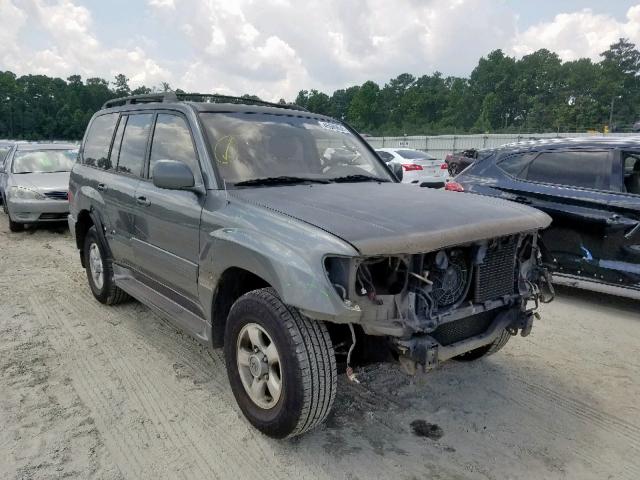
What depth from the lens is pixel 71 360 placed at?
405cm

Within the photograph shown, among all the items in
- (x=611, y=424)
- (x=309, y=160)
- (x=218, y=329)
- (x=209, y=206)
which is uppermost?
(x=309, y=160)

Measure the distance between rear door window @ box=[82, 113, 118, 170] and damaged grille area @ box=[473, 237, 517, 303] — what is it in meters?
3.56

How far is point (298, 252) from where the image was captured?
8.46ft

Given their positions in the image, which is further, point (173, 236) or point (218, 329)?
point (173, 236)

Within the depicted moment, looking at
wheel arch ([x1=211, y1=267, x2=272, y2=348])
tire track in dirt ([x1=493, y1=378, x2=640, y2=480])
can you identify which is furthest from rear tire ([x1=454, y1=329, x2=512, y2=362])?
wheel arch ([x1=211, y1=267, x2=272, y2=348])

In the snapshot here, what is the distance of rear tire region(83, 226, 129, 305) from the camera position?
5.07 m

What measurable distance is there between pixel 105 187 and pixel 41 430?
2.33 m

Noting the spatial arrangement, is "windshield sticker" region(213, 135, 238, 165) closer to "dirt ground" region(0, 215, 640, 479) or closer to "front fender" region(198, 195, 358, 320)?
"front fender" region(198, 195, 358, 320)

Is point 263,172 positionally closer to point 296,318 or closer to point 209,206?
point 209,206

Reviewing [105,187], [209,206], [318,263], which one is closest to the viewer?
[318,263]

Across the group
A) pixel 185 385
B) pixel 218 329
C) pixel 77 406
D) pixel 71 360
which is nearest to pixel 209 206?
pixel 218 329

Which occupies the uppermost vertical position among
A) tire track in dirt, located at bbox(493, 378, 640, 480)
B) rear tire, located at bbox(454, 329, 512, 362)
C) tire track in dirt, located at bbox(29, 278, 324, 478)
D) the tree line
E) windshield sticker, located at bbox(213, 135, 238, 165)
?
the tree line

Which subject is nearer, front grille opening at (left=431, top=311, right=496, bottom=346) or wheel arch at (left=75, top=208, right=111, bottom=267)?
front grille opening at (left=431, top=311, right=496, bottom=346)

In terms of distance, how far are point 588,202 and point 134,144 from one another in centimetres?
453
